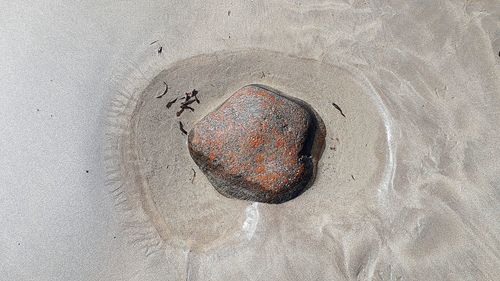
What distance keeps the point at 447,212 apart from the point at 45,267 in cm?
381

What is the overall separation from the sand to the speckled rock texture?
0.16 metres

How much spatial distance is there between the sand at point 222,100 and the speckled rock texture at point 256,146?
0.16 meters

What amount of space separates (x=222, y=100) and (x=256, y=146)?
0.63 meters

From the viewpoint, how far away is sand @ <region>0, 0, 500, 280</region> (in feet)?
12.7

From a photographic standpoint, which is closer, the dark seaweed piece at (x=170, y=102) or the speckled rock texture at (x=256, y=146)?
the speckled rock texture at (x=256, y=146)

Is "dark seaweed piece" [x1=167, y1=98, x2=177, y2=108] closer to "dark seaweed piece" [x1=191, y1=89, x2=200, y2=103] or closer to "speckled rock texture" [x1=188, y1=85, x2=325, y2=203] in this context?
"dark seaweed piece" [x1=191, y1=89, x2=200, y2=103]

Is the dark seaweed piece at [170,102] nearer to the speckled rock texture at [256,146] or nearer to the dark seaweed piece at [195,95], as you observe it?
the dark seaweed piece at [195,95]

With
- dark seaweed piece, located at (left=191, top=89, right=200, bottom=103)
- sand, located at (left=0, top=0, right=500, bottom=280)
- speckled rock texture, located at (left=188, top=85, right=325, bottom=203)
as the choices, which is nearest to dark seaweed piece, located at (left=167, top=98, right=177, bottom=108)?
sand, located at (left=0, top=0, right=500, bottom=280)

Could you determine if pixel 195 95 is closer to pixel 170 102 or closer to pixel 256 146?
pixel 170 102

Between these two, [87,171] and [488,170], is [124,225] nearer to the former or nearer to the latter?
[87,171]

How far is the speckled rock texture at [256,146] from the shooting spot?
12.8 ft

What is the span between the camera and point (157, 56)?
4.11 meters

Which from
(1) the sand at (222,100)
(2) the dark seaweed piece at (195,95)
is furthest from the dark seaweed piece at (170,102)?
(2) the dark seaweed piece at (195,95)

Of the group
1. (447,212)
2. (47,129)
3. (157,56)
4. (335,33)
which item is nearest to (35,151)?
(47,129)
